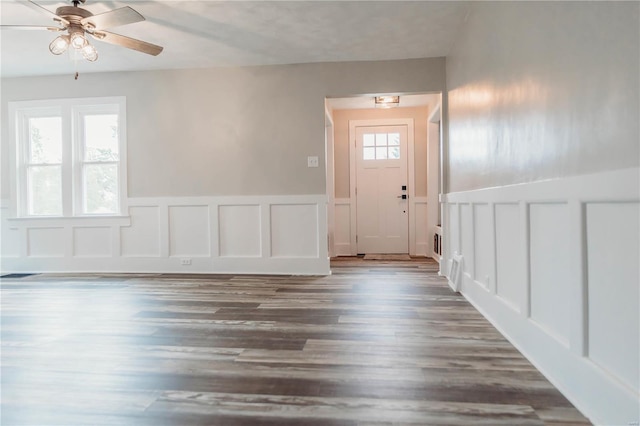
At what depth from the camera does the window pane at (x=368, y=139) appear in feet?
17.5

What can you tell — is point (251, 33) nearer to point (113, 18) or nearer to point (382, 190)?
point (113, 18)

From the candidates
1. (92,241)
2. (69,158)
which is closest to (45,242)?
(92,241)

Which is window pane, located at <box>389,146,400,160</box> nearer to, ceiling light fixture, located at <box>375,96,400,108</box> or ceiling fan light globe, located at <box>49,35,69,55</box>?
ceiling light fixture, located at <box>375,96,400,108</box>

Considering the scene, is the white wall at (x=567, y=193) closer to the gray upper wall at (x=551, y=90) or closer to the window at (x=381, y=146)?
the gray upper wall at (x=551, y=90)

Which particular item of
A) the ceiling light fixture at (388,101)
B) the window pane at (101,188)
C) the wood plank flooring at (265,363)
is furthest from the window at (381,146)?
the window pane at (101,188)

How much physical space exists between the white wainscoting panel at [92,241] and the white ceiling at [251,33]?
1978 mm

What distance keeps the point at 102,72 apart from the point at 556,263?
16.3 feet

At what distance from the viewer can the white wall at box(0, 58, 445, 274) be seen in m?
3.80

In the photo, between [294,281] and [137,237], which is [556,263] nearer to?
[294,281]

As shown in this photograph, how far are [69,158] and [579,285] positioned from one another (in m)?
5.16

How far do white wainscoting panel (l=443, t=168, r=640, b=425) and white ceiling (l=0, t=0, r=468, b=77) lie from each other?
1.89 metres

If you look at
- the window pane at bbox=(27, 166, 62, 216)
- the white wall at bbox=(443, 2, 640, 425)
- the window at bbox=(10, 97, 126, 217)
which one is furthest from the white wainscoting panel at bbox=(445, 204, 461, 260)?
the window pane at bbox=(27, 166, 62, 216)

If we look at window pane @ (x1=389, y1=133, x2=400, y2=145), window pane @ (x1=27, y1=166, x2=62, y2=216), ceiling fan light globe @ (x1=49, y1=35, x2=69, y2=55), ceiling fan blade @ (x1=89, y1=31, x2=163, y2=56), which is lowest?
window pane @ (x1=27, y1=166, x2=62, y2=216)

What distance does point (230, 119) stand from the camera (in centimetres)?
388
